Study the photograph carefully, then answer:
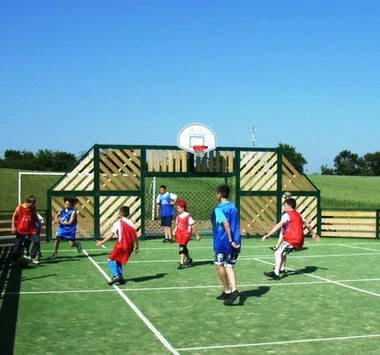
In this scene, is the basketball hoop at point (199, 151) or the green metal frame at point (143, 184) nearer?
the green metal frame at point (143, 184)

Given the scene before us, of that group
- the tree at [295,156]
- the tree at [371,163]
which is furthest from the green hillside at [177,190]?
the tree at [371,163]

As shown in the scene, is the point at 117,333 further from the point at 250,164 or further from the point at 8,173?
the point at 8,173

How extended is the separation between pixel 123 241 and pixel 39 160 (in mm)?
100500

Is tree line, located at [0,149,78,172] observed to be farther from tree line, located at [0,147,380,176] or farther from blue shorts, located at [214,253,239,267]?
blue shorts, located at [214,253,239,267]

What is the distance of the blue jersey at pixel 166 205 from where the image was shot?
2283 centimetres

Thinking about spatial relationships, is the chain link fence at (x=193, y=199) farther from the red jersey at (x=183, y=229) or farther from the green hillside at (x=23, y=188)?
the green hillside at (x=23, y=188)

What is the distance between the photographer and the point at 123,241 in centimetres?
1218

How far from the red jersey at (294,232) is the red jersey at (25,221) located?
6155 millimetres

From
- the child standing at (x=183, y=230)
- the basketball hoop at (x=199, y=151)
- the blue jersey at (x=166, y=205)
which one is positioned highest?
the basketball hoop at (x=199, y=151)

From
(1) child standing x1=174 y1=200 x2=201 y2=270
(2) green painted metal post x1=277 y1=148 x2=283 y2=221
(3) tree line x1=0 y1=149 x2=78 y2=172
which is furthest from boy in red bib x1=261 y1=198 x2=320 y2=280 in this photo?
(3) tree line x1=0 y1=149 x2=78 y2=172

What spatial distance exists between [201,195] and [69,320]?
29261 mm

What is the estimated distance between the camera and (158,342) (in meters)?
8.07

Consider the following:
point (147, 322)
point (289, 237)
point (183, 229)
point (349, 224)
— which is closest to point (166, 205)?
point (349, 224)

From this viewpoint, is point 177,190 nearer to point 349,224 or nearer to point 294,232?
point 349,224
